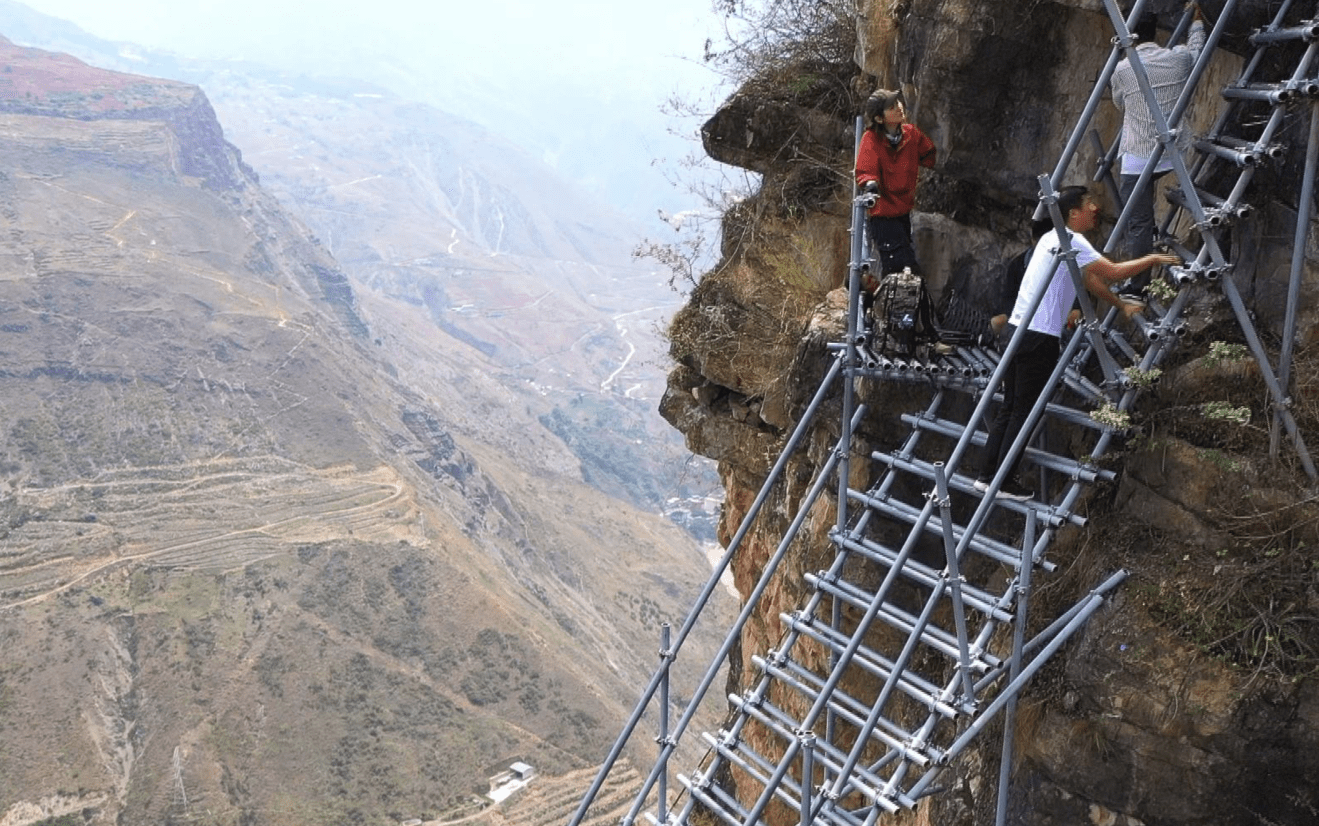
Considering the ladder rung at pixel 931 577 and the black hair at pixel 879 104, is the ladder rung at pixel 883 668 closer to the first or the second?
the ladder rung at pixel 931 577

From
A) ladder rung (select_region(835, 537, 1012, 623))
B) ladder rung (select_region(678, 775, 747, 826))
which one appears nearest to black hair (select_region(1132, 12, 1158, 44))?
ladder rung (select_region(835, 537, 1012, 623))

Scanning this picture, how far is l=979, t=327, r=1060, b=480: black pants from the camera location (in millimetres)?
5098

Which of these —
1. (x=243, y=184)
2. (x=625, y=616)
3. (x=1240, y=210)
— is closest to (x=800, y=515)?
(x=1240, y=210)

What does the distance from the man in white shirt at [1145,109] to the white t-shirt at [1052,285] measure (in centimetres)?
41

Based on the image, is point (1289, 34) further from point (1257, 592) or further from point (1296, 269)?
point (1257, 592)

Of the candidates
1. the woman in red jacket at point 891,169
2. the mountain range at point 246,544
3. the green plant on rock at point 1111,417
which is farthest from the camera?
the mountain range at point 246,544

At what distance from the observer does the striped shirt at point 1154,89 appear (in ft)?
17.2

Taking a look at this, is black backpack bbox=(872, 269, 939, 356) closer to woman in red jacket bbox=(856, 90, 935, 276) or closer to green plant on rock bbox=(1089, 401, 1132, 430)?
woman in red jacket bbox=(856, 90, 935, 276)

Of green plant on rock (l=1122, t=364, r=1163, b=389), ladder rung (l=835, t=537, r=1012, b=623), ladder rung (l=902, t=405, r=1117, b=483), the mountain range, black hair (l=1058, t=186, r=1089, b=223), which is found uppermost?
black hair (l=1058, t=186, r=1089, b=223)

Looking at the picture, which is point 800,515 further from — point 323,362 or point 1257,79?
point 323,362

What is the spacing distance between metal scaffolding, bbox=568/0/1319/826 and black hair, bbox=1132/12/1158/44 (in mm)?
172

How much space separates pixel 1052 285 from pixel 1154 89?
43.4 inches

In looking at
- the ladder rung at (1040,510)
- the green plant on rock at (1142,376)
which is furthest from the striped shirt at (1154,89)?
the ladder rung at (1040,510)

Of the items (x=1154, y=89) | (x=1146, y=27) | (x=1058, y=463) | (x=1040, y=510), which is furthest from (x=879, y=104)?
(x=1040, y=510)
